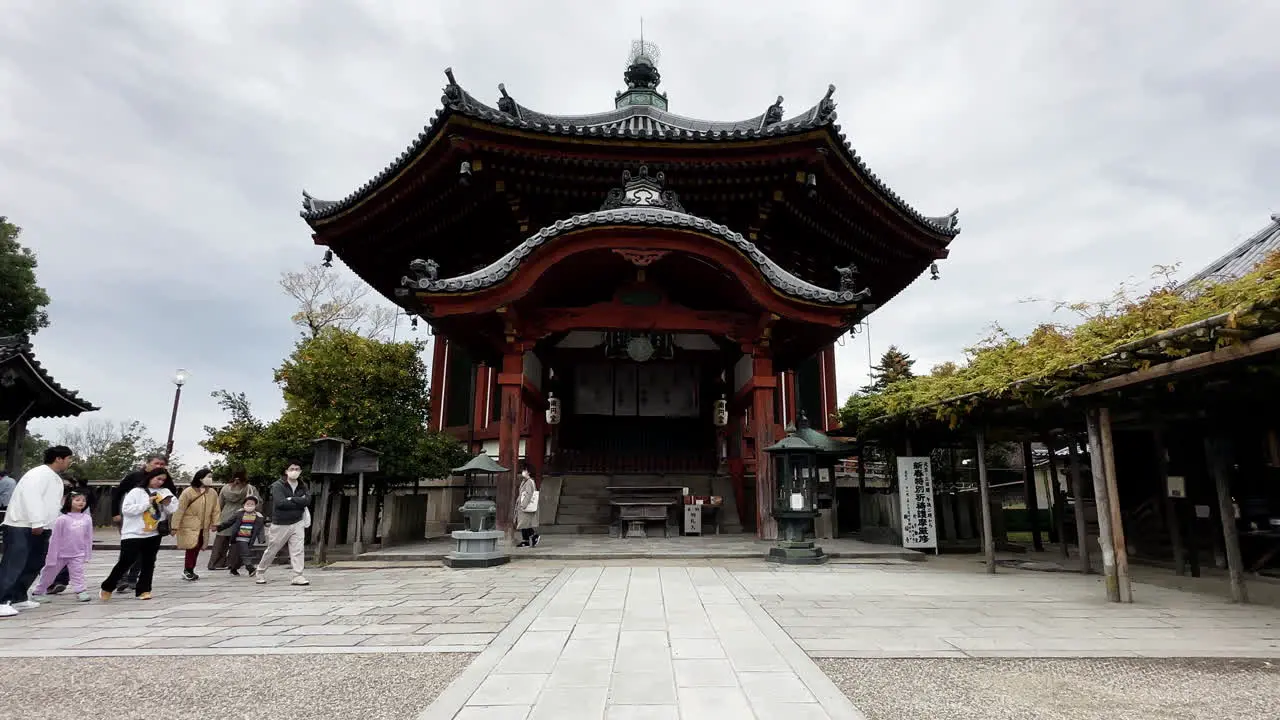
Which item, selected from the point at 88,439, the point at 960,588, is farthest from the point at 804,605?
the point at 88,439

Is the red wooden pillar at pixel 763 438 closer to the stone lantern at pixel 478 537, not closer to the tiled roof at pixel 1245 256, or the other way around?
the stone lantern at pixel 478 537

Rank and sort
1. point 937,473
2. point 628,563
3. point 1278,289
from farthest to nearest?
point 937,473, point 628,563, point 1278,289

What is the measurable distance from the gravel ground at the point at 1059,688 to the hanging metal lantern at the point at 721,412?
32.7 feet

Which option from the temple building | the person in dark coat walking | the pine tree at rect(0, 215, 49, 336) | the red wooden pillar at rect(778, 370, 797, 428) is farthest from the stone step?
the pine tree at rect(0, 215, 49, 336)

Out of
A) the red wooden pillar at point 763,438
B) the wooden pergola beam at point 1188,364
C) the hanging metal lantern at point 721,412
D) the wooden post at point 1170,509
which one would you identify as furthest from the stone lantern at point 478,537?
the wooden post at point 1170,509

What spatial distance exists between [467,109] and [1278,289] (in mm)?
10847

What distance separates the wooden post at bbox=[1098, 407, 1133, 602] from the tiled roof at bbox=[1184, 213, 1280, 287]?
5.86 metres

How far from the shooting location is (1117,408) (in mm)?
7859

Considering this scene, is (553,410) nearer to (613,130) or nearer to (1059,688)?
(613,130)

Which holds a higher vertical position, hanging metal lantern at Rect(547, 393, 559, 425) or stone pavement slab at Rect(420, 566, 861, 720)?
hanging metal lantern at Rect(547, 393, 559, 425)

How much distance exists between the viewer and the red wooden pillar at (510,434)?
10.2 meters

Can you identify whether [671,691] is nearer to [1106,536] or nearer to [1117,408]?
[1106,536]

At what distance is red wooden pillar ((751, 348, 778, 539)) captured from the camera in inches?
408

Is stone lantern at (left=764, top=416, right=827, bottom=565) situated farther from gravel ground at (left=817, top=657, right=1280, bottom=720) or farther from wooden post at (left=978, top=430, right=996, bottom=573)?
gravel ground at (left=817, top=657, right=1280, bottom=720)
